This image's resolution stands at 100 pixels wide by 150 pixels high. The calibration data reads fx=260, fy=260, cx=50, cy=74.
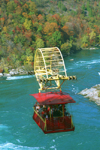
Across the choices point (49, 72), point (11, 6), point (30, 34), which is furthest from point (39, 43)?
point (49, 72)

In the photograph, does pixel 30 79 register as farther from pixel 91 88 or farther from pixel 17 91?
pixel 91 88

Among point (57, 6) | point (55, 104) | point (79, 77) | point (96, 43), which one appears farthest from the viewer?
point (57, 6)

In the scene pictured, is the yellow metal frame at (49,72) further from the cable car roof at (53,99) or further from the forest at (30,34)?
the forest at (30,34)

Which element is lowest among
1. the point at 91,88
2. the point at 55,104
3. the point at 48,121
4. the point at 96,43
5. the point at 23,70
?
the point at 96,43

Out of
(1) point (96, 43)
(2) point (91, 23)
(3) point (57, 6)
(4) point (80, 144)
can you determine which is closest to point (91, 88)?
(4) point (80, 144)

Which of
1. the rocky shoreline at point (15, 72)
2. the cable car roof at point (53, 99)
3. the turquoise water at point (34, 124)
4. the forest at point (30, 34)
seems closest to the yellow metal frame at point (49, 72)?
the cable car roof at point (53, 99)

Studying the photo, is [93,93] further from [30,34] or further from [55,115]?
[30,34]

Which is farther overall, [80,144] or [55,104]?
[80,144]
